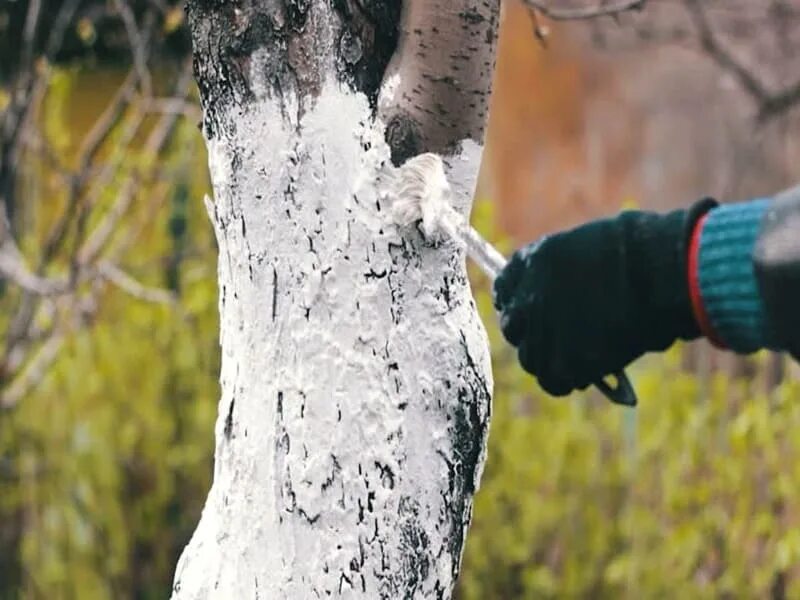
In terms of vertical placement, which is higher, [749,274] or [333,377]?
[749,274]

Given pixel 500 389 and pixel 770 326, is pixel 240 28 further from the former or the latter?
pixel 500 389

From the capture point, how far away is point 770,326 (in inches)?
61.2

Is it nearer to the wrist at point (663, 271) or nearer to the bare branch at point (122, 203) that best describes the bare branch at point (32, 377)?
the bare branch at point (122, 203)

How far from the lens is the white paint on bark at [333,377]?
1499mm

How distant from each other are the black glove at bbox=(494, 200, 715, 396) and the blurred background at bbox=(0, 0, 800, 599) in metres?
1.64

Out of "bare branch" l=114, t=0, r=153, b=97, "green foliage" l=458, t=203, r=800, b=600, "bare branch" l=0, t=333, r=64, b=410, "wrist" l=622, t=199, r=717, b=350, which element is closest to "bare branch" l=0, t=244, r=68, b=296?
"bare branch" l=0, t=333, r=64, b=410

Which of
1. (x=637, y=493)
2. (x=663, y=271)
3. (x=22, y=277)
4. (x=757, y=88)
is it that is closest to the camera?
(x=663, y=271)

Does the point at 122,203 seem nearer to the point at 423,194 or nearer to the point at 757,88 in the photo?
the point at 757,88

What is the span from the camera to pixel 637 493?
12.7ft

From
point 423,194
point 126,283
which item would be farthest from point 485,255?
point 126,283

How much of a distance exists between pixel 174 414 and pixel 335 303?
2.75m

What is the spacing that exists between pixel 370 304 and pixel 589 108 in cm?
505

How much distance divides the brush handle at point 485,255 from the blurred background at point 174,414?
1627mm

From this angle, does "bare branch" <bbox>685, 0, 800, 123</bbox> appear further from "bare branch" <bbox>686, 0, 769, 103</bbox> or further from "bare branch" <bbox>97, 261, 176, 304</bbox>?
"bare branch" <bbox>97, 261, 176, 304</bbox>
